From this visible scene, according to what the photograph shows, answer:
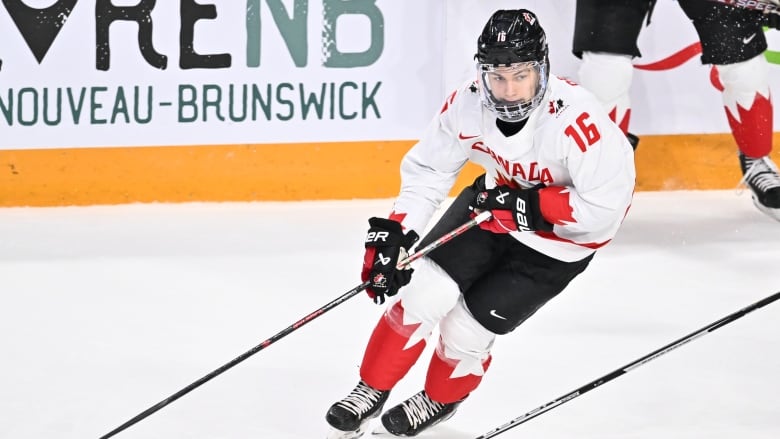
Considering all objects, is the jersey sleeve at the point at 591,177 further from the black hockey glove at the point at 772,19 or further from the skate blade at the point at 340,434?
the black hockey glove at the point at 772,19

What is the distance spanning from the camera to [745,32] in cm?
502

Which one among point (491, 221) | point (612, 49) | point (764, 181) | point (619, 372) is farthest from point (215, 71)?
point (619, 372)

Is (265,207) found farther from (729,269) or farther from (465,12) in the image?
(729,269)

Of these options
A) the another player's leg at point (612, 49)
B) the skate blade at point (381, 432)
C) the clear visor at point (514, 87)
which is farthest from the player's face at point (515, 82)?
the another player's leg at point (612, 49)

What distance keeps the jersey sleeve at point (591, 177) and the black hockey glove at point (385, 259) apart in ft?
1.10

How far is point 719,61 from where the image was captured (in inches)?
200

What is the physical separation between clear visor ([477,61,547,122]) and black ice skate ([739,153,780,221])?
245 centimetres

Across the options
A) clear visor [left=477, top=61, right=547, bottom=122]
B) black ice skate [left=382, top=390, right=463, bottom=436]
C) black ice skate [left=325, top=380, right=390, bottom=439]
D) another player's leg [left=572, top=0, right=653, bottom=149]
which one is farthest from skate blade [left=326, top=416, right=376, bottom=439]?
another player's leg [left=572, top=0, right=653, bottom=149]

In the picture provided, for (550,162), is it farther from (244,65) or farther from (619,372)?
(244,65)

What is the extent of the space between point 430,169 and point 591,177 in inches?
16.0

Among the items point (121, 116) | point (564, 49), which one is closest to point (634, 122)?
point (564, 49)

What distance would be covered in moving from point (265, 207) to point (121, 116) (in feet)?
2.12

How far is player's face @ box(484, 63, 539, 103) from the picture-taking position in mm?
2936

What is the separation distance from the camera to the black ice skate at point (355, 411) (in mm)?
3090
